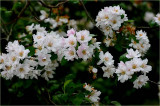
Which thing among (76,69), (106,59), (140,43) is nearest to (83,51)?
(106,59)

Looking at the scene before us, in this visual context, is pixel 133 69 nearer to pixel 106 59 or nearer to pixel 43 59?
pixel 106 59

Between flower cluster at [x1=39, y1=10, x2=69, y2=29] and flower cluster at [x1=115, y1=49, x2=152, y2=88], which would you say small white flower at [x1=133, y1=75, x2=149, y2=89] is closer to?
flower cluster at [x1=115, y1=49, x2=152, y2=88]

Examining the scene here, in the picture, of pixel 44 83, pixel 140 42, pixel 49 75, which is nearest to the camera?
pixel 140 42

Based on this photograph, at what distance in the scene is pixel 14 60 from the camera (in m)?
1.86

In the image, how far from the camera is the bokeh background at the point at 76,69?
8.15ft

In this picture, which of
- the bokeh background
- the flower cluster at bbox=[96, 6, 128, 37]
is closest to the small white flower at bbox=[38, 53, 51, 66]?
the bokeh background

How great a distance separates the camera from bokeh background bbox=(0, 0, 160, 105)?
8.15 feet

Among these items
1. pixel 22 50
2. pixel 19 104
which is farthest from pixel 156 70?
pixel 22 50

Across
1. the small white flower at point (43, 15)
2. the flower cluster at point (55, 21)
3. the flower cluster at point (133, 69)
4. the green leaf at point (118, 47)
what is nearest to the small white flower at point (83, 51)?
the flower cluster at point (133, 69)

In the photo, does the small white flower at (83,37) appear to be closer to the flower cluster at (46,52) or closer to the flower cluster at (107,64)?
the flower cluster at (46,52)

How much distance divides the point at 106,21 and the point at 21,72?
790mm

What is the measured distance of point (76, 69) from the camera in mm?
3721

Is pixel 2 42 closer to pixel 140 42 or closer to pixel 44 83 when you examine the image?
pixel 44 83

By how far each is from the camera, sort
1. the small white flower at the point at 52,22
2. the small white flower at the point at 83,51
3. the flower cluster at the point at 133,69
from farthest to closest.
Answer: the small white flower at the point at 52,22 < the small white flower at the point at 83,51 < the flower cluster at the point at 133,69
